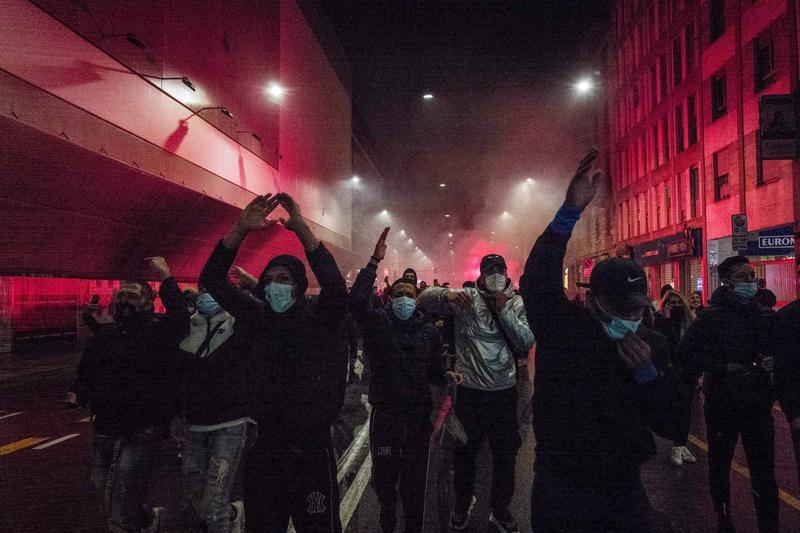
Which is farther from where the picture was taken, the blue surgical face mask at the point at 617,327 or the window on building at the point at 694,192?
the window on building at the point at 694,192

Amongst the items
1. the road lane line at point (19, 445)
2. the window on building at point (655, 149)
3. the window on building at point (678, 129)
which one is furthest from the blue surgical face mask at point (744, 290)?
the window on building at point (655, 149)

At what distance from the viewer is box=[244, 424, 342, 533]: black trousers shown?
2518 mm

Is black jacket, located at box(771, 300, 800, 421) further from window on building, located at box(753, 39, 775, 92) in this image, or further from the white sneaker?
window on building, located at box(753, 39, 775, 92)

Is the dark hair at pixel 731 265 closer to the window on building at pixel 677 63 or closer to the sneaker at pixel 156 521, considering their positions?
the sneaker at pixel 156 521

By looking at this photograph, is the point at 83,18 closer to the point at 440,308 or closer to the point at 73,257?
the point at 73,257

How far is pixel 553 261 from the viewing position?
74.2 inches

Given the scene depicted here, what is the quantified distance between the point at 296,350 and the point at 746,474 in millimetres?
4749

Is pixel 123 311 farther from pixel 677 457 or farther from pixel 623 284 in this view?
pixel 677 457

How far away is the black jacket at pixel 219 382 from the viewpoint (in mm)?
3393

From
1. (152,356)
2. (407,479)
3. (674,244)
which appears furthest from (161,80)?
(674,244)

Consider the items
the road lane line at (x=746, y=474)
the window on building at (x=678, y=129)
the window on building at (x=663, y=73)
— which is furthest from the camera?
the window on building at (x=663, y=73)

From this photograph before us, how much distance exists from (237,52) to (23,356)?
12285 mm

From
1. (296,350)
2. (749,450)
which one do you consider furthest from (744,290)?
(296,350)

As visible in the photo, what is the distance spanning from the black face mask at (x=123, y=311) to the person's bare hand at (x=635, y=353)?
10.1ft
